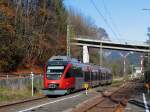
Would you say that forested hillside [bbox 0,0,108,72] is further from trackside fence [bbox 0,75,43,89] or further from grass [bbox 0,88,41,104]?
grass [bbox 0,88,41,104]

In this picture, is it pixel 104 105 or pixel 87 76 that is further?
pixel 87 76

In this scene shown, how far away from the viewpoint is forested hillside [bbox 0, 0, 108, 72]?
56781mm

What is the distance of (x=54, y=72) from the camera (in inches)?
1640

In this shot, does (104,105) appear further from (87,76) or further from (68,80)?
(87,76)

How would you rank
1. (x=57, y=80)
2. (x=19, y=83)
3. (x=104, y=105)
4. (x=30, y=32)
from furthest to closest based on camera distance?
(x=30, y=32) < (x=19, y=83) < (x=57, y=80) < (x=104, y=105)

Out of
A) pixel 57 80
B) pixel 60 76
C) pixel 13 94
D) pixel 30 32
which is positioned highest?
pixel 30 32

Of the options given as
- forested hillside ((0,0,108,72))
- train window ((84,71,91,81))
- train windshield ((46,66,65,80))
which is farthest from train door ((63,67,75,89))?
forested hillside ((0,0,108,72))

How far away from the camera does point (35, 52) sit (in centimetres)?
7400

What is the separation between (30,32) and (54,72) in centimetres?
2742

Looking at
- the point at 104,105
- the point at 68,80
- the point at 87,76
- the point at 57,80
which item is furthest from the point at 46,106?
the point at 87,76

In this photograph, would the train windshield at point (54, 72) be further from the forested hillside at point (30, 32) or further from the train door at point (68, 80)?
the forested hillside at point (30, 32)

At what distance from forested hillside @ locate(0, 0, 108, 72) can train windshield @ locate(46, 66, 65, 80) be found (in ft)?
40.2

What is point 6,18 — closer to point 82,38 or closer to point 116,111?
point 116,111

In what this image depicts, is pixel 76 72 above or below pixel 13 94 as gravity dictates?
above
